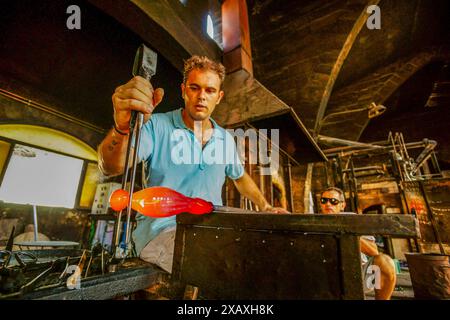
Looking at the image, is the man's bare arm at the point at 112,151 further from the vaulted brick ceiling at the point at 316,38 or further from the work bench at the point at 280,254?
the vaulted brick ceiling at the point at 316,38

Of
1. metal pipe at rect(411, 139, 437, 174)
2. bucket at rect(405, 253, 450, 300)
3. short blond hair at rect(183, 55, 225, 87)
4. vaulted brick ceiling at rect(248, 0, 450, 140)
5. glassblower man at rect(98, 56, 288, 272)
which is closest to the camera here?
glassblower man at rect(98, 56, 288, 272)

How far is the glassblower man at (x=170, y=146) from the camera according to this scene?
3.42 feet

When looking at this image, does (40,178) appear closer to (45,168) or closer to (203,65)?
(45,168)

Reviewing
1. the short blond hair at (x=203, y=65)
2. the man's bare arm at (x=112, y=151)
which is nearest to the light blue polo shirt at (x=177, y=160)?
the man's bare arm at (x=112, y=151)

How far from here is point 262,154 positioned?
168 inches

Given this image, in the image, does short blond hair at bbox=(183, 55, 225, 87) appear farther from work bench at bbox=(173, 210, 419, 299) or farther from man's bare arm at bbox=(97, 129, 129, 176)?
work bench at bbox=(173, 210, 419, 299)

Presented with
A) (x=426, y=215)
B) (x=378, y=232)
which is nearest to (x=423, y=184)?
(x=426, y=215)

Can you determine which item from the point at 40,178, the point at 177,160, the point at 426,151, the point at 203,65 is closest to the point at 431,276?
the point at 177,160

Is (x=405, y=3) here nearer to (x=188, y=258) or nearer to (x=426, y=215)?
(x=426, y=215)

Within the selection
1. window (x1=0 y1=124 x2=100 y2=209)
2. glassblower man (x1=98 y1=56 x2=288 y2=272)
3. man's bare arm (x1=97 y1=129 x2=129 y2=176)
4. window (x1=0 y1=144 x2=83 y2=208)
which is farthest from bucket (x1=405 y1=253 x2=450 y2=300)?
window (x1=0 y1=144 x2=83 y2=208)

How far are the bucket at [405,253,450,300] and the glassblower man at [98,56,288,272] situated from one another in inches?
130

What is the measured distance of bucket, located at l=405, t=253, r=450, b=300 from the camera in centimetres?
327

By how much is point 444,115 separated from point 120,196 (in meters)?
15.9

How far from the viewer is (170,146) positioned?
1.78m
